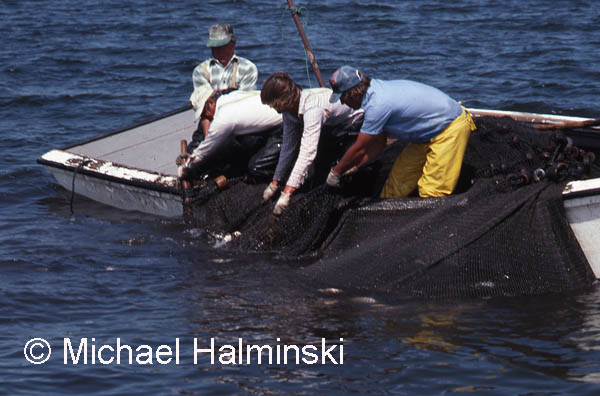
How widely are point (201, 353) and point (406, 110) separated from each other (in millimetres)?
2634

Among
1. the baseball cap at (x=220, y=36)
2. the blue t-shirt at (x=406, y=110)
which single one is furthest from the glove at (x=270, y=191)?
Answer: the baseball cap at (x=220, y=36)

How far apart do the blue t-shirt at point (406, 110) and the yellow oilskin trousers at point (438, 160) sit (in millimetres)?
78

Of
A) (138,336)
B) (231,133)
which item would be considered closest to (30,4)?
(231,133)

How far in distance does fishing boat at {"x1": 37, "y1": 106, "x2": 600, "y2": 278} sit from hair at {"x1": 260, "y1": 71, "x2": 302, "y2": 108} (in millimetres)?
1995

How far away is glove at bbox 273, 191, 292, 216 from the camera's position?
26.6ft

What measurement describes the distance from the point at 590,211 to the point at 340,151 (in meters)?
2.42

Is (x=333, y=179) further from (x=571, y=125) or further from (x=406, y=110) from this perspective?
(x=571, y=125)

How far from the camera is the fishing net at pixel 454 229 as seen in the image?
23.4ft

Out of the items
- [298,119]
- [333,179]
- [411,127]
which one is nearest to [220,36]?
[298,119]

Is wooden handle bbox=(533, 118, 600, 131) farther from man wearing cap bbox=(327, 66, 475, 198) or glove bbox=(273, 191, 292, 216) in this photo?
glove bbox=(273, 191, 292, 216)

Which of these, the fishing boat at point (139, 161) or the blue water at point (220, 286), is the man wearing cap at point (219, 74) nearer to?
the fishing boat at point (139, 161)

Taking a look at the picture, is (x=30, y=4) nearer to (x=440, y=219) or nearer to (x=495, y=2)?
(x=495, y=2)

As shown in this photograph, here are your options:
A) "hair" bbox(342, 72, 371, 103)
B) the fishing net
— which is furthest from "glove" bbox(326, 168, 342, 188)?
"hair" bbox(342, 72, 371, 103)

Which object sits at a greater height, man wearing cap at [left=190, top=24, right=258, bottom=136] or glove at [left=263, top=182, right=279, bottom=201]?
man wearing cap at [left=190, top=24, right=258, bottom=136]
